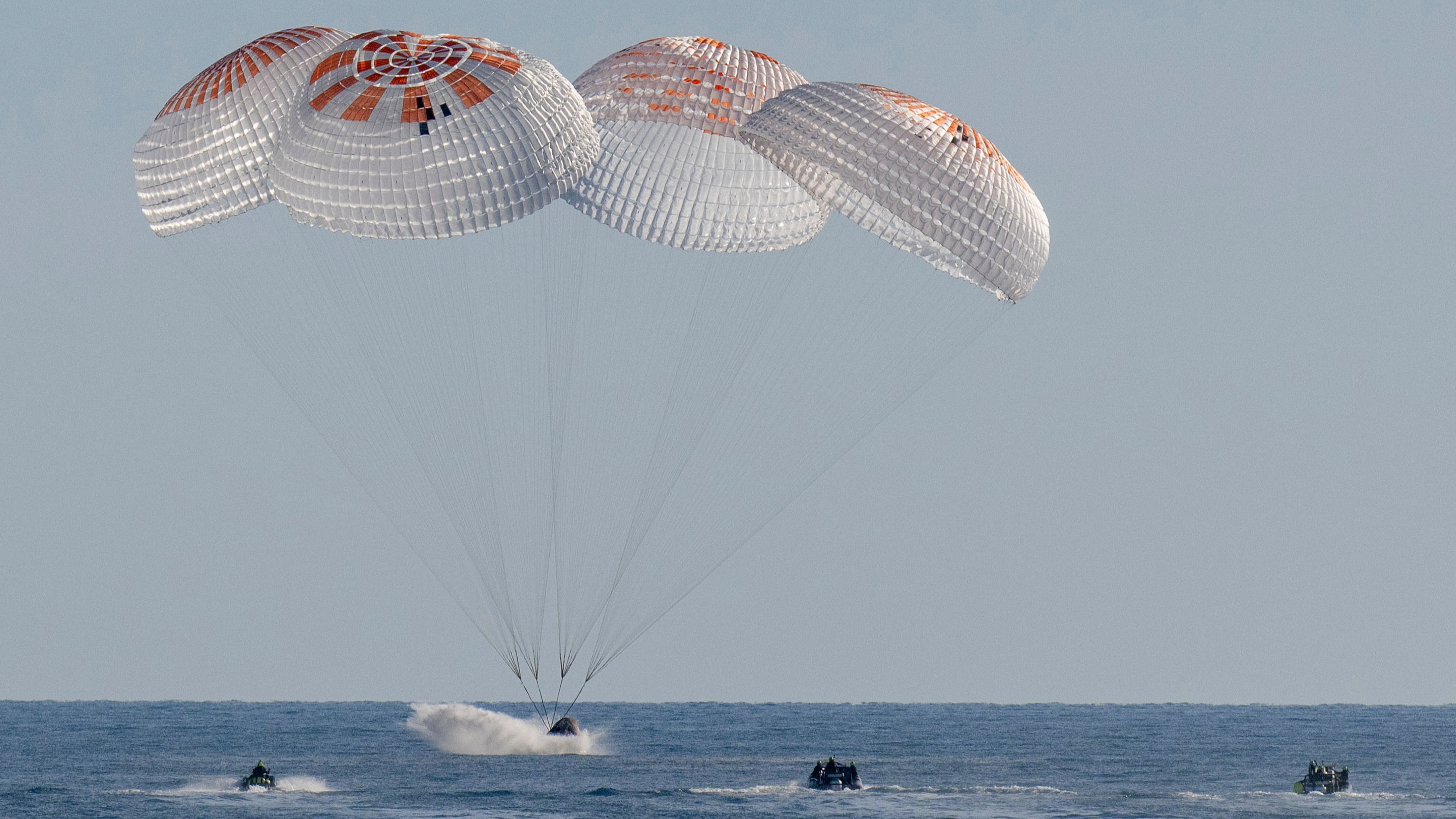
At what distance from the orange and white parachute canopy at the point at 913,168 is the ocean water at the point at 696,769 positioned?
1222 centimetres

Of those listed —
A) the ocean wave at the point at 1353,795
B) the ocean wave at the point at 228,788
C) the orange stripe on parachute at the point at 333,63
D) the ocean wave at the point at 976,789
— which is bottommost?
the ocean wave at the point at 228,788

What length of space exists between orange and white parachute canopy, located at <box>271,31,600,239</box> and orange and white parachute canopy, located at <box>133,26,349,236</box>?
0.74 meters

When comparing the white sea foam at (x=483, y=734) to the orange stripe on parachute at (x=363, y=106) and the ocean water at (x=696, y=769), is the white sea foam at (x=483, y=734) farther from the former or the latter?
the orange stripe on parachute at (x=363, y=106)

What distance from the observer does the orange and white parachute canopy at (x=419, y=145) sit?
68.6 ft

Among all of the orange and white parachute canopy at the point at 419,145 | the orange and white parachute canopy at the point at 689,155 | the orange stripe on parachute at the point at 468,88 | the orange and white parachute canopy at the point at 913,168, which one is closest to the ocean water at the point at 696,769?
the orange and white parachute canopy at the point at 689,155

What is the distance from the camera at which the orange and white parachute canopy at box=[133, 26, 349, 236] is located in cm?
2198

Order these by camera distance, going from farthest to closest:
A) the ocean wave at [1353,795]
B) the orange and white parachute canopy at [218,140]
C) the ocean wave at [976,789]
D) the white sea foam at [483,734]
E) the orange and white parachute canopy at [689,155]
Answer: the white sea foam at [483,734] → the ocean wave at [976,789] → the ocean wave at [1353,795] → the orange and white parachute canopy at [689,155] → the orange and white parachute canopy at [218,140]

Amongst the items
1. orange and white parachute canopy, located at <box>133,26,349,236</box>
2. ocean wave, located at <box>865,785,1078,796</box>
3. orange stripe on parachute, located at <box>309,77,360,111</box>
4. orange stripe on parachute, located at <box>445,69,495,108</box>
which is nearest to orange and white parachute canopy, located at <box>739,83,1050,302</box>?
orange stripe on parachute, located at <box>445,69,495,108</box>

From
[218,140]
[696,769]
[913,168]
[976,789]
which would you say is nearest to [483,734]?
[696,769]

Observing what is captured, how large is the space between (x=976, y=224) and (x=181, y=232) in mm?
9537

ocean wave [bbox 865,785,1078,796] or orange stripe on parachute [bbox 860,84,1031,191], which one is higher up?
orange stripe on parachute [bbox 860,84,1031,191]

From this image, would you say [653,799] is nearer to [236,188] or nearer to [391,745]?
[236,188]

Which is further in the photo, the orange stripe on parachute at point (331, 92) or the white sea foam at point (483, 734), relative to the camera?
the white sea foam at point (483, 734)

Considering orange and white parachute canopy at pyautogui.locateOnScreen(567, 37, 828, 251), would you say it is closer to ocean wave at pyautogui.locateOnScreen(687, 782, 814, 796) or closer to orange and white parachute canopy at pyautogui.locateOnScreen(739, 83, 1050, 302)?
orange and white parachute canopy at pyautogui.locateOnScreen(739, 83, 1050, 302)
